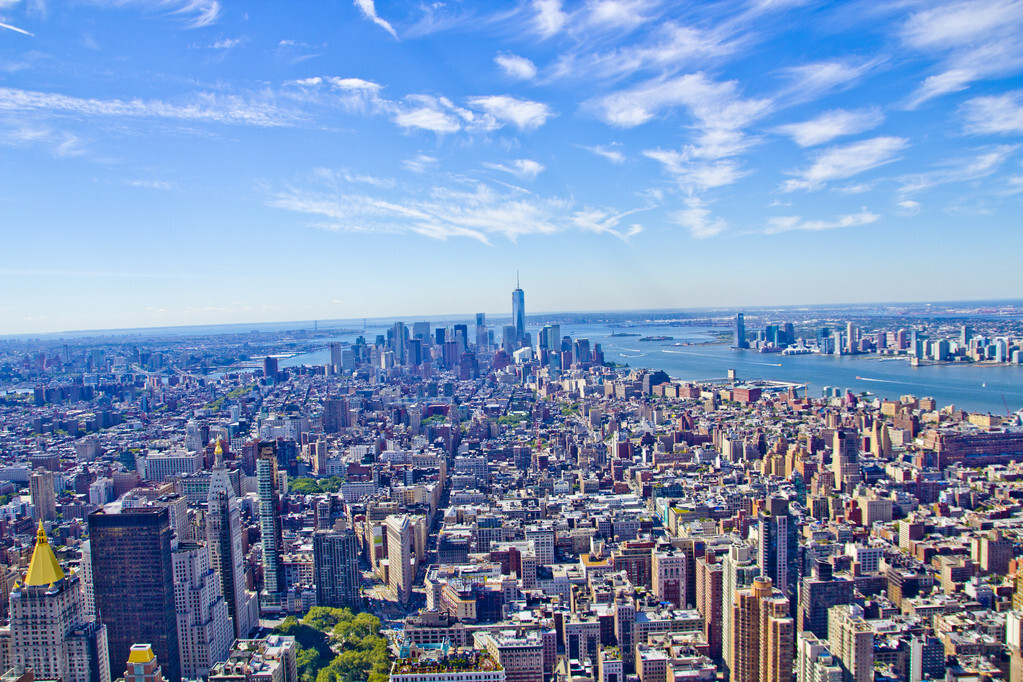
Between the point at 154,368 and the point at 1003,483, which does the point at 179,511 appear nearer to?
the point at 1003,483

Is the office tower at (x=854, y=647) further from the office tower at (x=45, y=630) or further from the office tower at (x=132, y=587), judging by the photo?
the office tower at (x=45, y=630)

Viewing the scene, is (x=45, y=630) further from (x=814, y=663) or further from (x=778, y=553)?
(x=778, y=553)

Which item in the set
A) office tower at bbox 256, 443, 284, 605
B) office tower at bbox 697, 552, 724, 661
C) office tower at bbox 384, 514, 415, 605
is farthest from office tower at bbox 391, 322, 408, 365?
office tower at bbox 697, 552, 724, 661

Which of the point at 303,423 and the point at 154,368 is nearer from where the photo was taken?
the point at 303,423

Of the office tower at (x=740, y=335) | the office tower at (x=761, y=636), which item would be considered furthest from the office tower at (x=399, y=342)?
the office tower at (x=761, y=636)

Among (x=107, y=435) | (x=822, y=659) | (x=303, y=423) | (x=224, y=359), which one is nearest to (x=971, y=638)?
(x=822, y=659)

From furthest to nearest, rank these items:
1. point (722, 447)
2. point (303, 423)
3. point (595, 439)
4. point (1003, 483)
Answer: point (303, 423) → point (595, 439) → point (722, 447) → point (1003, 483)
